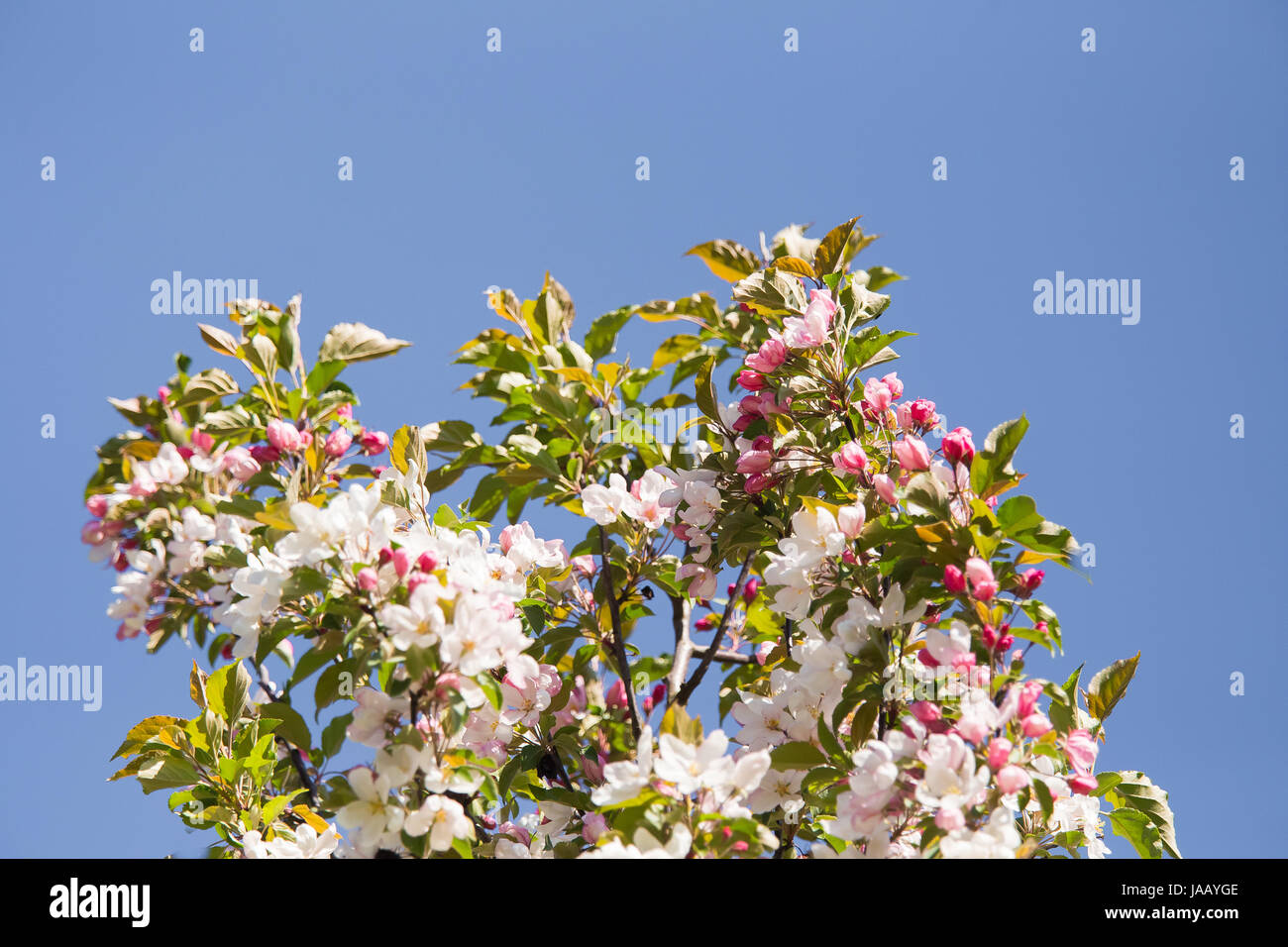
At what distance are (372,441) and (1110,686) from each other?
1806 mm

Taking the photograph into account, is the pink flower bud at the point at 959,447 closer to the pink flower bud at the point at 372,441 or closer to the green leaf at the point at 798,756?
the green leaf at the point at 798,756

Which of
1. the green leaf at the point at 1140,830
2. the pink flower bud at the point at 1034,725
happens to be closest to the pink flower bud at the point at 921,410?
the pink flower bud at the point at 1034,725

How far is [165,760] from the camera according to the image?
195 cm

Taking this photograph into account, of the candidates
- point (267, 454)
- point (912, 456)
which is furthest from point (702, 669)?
point (267, 454)

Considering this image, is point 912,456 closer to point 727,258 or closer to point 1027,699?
point 1027,699

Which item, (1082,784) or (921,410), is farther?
(921,410)

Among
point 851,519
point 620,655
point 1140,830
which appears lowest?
point 1140,830

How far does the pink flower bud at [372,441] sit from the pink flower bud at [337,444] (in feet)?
0.37

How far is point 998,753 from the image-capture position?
1425 mm

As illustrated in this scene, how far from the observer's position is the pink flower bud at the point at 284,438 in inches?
90.1

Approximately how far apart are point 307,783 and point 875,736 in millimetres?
1278

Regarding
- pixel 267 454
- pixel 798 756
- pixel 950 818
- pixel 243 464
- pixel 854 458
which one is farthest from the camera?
pixel 243 464

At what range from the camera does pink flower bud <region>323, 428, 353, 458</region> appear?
8.05 ft
